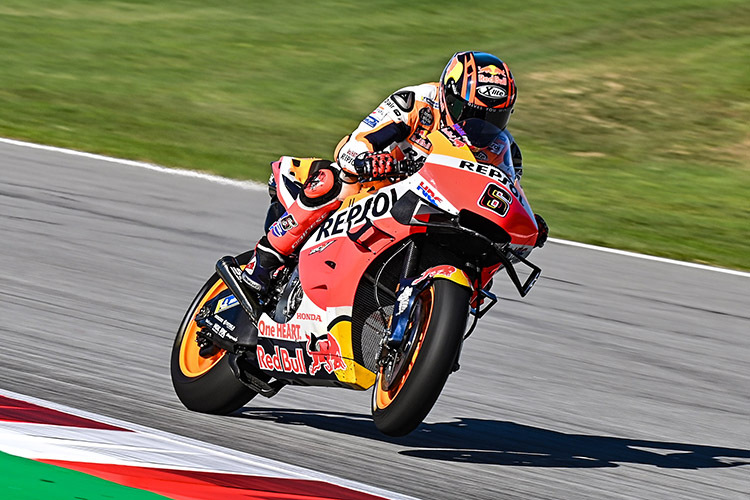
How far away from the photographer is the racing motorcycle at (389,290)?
443 cm

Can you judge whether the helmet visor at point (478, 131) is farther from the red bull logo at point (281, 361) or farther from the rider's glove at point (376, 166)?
the red bull logo at point (281, 361)

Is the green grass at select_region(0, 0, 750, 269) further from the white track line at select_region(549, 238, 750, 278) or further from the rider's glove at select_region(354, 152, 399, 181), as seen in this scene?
the rider's glove at select_region(354, 152, 399, 181)

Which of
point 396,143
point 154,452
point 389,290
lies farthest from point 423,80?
point 154,452

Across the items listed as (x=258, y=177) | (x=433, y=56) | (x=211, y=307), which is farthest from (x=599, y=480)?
(x=433, y=56)

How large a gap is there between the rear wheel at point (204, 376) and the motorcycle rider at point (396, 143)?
0.37 metres

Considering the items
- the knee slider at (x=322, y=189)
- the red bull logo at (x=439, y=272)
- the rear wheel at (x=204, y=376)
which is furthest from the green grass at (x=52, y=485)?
the knee slider at (x=322, y=189)

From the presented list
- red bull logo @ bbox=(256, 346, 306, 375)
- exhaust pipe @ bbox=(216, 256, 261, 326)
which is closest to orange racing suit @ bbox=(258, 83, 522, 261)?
exhaust pipe @ bbox=(216, 256, 261, 326)

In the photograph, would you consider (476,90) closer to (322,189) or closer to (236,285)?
(322,189)

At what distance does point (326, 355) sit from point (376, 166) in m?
0.77

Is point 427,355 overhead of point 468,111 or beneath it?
beneath

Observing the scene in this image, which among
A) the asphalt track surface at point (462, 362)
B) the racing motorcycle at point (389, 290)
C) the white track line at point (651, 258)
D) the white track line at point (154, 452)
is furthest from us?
the white track line at point (651, 258)

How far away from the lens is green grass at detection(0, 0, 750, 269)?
13188 millimetres

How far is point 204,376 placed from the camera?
557 centimetres

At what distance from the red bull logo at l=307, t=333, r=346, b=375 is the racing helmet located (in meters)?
0.97
